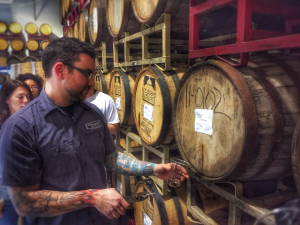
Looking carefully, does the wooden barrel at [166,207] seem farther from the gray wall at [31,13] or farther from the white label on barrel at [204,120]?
the gray wall at [31,13]

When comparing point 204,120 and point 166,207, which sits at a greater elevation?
point 204,120

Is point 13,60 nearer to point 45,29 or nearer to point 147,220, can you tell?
point 45,29

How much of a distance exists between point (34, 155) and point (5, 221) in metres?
0.35

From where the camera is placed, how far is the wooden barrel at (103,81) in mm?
3920

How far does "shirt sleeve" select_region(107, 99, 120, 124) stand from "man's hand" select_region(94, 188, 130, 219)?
188 centimetres

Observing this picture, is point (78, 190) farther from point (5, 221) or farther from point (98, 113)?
point (98, 113)

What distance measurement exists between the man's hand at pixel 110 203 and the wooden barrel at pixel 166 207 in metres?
1.11

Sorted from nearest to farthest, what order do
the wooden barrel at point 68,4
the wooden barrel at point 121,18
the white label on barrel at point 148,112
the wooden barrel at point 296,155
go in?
1. the wooden barrel at point 296,155
2. the white label on barrel at point 148,112
3. the wooden barrel at point 121,18
4. the wooden barrel at point 68,4

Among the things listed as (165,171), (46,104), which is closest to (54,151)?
(46,104)

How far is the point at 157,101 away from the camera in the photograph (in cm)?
221

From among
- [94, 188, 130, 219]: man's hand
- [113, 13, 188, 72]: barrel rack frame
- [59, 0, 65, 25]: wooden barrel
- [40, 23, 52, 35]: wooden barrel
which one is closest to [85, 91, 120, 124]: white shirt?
[113, 13, 188, 72]: barrel rack frame

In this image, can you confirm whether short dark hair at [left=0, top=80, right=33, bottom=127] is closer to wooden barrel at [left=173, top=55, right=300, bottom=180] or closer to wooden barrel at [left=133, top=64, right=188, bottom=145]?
wooden barrel at [left=133, top=64, right=188, bottom=145]

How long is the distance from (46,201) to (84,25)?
14.0 ft

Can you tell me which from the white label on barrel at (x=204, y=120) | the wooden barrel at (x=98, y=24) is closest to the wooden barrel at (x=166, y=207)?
the white label on barrel at (x=204, y=120)
